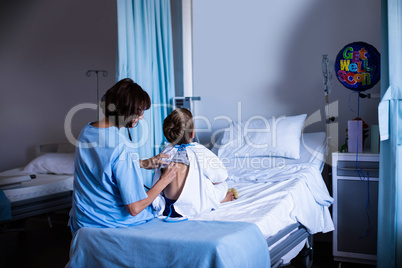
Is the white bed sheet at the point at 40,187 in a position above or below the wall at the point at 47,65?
below

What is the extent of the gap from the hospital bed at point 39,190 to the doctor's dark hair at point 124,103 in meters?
1.77

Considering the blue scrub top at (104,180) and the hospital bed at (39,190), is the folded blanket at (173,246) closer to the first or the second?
the blue scrub top at (104,180)

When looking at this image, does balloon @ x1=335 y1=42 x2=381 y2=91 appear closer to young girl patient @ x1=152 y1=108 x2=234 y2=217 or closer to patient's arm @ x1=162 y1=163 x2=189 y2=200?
young girl patient @ x1=152 y1=108 x2=234 y2=217

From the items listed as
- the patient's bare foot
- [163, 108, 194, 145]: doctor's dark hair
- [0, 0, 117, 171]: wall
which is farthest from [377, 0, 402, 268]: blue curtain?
[0, 0, 117, 171]: wall

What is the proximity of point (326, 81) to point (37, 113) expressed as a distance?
381 centimetres

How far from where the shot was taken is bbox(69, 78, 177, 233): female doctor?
5.84 ft

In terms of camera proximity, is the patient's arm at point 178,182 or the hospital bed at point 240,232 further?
the patient's arm at point 178,182

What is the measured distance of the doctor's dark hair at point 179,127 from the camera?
2123 mm

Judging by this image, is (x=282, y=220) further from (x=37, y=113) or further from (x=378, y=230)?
(x=37, y=113)

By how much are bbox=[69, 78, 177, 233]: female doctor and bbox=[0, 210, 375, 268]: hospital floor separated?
53.4 inches

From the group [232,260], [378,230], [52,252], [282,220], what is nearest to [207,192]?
[282,220]

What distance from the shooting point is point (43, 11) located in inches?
201

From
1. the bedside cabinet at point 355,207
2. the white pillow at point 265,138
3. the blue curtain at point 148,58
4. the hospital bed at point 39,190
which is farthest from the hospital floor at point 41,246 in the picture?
the blue curtain at point 148,58

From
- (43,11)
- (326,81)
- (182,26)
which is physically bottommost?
(326,81)
